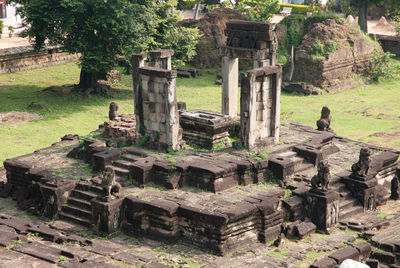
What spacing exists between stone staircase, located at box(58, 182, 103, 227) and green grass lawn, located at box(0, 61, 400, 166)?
5.90 meters

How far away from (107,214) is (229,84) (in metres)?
7.31

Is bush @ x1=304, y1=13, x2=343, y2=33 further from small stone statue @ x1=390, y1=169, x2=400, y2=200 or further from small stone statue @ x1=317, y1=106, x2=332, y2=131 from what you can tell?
small stone statue @ x1=390, y1=169, x2=400, y2=200

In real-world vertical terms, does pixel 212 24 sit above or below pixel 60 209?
above

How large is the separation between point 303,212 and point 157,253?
175 inches

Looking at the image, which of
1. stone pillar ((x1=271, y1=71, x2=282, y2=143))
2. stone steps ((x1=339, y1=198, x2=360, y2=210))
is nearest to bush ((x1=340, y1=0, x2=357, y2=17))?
stone pillar ((x1=271, y1=71, x2=282, y2=143))

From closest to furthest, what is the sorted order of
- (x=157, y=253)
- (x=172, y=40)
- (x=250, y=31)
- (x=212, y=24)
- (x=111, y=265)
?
(x=111, y=265), (x=157, y=253), (x=250, y=31), (x=172, y=40), (x=212, y=24)

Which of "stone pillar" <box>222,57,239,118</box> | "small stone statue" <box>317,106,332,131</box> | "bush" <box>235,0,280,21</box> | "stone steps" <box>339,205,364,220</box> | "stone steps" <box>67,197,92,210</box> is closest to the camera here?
"stone steps" <box>67,197,92,210</box>

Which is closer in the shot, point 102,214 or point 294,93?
point 102,214

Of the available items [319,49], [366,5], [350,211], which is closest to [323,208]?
[350,211]

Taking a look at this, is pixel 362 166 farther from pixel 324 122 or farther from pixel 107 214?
pixel 107 214

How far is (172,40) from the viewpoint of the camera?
32938mm

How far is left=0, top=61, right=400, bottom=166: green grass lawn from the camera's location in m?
26.5

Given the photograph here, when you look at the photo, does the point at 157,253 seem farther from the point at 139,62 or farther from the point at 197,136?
the point at 139,62

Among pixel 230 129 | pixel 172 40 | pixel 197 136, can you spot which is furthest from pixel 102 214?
pixel 172 40
